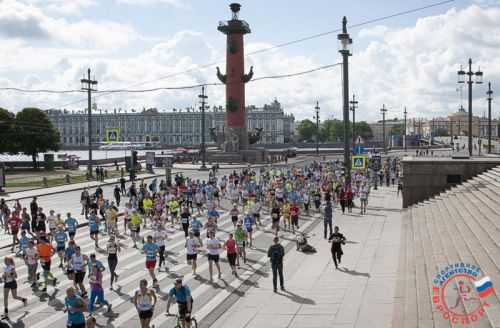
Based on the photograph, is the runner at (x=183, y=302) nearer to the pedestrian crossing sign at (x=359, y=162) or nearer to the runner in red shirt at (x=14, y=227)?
the runner in red shirt at (x=14, y=227)

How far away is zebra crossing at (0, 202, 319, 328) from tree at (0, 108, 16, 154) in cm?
5489

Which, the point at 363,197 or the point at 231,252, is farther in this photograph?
the point at 363,197

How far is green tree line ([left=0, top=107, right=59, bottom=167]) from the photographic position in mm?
72312

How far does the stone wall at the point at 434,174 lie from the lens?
28.9m

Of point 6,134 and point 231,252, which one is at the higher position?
point 6,134

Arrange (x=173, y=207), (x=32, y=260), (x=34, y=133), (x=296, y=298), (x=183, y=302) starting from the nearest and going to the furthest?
(x=183, y=302) < (x=296, y=298) < (x=32, y=260) < (x=173, y=207) < (x=34, y=133)

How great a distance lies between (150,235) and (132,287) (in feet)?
9.10

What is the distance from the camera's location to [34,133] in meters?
74.0

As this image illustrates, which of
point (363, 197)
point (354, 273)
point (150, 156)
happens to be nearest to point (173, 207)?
point (363, 197)

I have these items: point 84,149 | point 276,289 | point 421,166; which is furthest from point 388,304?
point 84,149

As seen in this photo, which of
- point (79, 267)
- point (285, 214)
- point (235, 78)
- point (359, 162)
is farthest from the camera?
point (235, 78)

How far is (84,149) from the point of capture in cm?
18988

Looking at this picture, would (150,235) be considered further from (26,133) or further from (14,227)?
(26,133)

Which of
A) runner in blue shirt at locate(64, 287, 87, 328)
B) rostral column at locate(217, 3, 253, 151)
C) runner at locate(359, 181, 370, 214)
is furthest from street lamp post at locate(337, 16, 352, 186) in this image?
rostral column at locate(217, 3, 253, 151)
